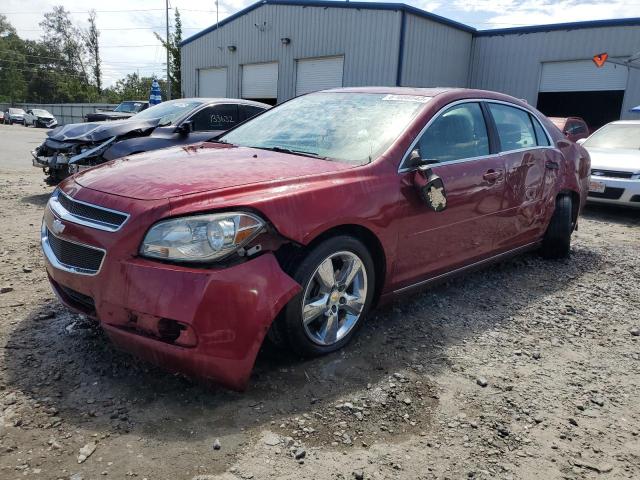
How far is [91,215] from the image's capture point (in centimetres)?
262

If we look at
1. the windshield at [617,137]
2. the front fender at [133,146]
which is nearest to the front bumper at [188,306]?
the front fender at [133,146]

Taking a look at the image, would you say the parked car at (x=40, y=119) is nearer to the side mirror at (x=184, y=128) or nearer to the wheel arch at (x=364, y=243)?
the side mirror at (x=184, y=128)

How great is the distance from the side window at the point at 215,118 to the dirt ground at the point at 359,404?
4.31 metres

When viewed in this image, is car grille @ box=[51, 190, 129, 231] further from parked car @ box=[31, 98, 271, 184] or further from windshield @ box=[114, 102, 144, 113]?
windshield @ box=[114, 102, 144, 113]

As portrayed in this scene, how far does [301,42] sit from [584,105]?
37.6 feet

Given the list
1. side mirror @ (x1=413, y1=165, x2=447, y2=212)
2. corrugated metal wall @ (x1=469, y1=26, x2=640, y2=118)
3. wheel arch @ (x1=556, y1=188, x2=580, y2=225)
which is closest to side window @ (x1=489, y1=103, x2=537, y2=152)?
wheel arch @ (x1=556, y1=188, x2=580, y2=225)

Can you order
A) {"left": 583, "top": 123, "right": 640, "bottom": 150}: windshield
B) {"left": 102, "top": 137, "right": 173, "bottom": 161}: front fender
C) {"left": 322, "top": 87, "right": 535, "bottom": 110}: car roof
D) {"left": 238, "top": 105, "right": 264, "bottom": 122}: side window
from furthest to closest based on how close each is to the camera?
1. {"left": 583, "top": 123, "right": 640, "bottom": 150}: windshield
2. {"left": 238, "top": 105, "right": 264, "bottom": 122}: side window
3. {"left": 102, "top": 137, "right": 173, "bottom": 161}: front fender
4. {"left": 322, "top": 87, "right": 535, "bottom": 110}: car roof

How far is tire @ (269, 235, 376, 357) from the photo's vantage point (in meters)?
2.72

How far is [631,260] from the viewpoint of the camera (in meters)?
5.51

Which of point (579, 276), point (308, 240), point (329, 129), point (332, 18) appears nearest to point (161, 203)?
point (308, 240)

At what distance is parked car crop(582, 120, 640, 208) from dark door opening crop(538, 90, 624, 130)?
10909 millimetres

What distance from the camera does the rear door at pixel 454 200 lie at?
10.9 feet

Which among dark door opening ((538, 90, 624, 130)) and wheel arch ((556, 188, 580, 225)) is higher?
dark door opening ((538, 90, 624, 130))

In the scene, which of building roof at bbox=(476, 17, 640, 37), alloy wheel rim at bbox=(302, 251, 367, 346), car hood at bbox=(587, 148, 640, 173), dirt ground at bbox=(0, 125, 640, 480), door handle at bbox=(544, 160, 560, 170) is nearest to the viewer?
dirt ground at bbox=(0, 125, 640, 480)
